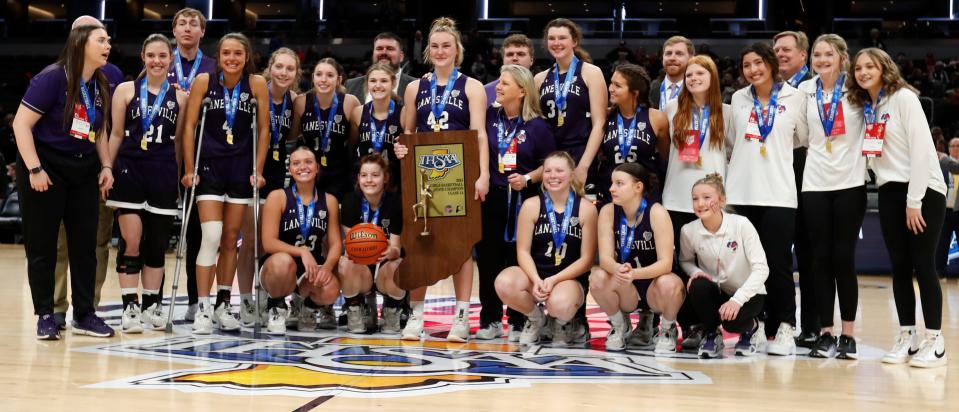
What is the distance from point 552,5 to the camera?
2709cm

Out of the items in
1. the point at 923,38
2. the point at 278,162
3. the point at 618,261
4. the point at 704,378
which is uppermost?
the point at 923,38

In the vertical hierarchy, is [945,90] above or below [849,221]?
above

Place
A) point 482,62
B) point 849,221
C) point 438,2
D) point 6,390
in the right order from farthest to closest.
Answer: point 438,2, point 482,62, point 849,221, point 6,390

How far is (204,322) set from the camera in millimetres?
4957

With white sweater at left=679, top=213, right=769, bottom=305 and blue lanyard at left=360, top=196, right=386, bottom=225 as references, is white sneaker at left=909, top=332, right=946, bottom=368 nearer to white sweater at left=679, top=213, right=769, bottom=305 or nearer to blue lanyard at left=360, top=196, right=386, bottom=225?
white sweater at left=679, top=213, right=769, bottom=305

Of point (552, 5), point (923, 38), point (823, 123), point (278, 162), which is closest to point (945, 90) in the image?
point (923, 38)

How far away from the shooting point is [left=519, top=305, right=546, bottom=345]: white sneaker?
15.8 ft

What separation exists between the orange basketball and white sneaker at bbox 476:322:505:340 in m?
0.72

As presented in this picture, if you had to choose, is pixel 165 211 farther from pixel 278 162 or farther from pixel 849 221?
pixel 849 221

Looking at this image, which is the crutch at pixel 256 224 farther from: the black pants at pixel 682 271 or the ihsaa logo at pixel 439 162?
the black pants at pixel 682 271

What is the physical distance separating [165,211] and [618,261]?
2463 mm

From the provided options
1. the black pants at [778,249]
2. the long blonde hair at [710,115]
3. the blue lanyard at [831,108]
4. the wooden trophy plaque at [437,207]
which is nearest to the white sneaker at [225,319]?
the wooden trophy plaque at [437,207]

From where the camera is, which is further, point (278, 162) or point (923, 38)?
point (923, 38)

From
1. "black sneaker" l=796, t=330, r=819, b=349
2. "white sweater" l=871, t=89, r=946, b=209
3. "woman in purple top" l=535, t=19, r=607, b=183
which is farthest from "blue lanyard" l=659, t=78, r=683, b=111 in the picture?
"black sneaker" l=796, t=330, r=819, b=349
